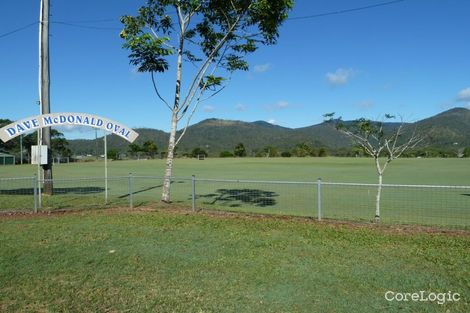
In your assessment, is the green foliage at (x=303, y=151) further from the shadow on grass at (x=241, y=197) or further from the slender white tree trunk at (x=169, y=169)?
the slender white tree trunk at (x=169, y=169)

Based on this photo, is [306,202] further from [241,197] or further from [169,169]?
[169,169]

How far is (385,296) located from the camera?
18.4 feet

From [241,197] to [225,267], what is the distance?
11538mm

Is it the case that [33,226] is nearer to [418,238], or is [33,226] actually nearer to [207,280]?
[207,280]

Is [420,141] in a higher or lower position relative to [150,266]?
higher

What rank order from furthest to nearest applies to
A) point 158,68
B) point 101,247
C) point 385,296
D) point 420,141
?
point 158,68
point 420,141
point 101,247
point 385,296

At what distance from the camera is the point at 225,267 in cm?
694

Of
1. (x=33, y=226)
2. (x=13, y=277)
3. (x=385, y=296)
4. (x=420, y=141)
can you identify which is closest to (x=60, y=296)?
(x=13, y=277)

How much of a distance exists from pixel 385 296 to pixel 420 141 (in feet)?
22.6

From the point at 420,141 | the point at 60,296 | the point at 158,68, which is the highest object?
the point at 158,68

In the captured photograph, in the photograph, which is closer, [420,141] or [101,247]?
[101,247]

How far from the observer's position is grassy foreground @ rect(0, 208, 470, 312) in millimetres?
5430

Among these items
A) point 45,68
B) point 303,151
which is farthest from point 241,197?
point 303,151

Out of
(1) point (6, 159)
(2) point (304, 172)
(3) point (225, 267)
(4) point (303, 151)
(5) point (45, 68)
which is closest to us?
(3) point (225, 267)
